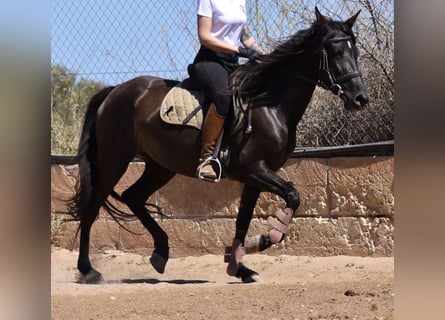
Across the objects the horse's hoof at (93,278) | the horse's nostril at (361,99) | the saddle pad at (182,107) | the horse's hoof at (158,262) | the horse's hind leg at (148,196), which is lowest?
the horse's hoof at (93,278)

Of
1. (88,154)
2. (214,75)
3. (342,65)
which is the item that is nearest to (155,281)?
(88,154)

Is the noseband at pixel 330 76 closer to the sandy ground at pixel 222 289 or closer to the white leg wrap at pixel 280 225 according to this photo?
the white leg wrap at pixel 280 225

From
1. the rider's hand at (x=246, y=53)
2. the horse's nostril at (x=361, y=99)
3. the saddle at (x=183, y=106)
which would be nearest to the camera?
the horse's nostril at (x=361, y=99)

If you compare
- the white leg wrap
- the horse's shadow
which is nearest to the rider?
the white leg wrap

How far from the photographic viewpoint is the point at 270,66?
5.83 m

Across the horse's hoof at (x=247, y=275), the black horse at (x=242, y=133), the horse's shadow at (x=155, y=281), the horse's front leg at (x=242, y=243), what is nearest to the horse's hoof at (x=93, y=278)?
the black horse at (x=242, y=133)

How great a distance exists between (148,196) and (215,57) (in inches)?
58.8

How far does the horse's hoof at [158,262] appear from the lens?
6402 millimetres

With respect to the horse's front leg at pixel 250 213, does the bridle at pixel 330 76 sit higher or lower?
higher

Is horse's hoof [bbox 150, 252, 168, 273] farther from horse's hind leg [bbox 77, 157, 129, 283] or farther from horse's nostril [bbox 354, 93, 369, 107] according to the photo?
horse's nostril [bbox 354, 93, 369, 107]

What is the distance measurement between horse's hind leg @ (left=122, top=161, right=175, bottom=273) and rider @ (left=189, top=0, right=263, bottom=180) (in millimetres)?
909

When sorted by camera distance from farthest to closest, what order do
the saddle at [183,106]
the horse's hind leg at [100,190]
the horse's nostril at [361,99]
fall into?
the horse's hind leg at [100,190], the saddle at [183,106], the horse's nostril at [361,99]
